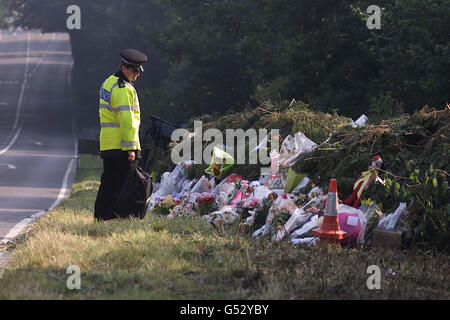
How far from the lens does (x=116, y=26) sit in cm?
5091

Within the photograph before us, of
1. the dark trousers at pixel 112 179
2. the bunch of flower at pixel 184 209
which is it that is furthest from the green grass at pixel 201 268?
the bunch of flower at pixel 184 209

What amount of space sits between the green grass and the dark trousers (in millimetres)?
935

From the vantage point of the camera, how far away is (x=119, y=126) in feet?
32.1

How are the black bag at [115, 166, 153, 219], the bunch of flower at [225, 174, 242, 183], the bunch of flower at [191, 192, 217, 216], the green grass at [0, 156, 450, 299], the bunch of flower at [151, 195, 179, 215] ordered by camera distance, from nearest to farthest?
the green grass at [0, 156, 450, 299] → the black bag at [115, 166, 153, 219] → the bunch of flower at [191, 192, 217, 216] → the bunch of flower at [225, 174, 242, 183] → the bunch of flower at [151, 195, 179, 215]

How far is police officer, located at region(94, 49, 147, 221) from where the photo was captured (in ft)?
31.4

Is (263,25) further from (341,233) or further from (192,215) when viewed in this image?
(341,233)

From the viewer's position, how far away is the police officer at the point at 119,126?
959 centimetres

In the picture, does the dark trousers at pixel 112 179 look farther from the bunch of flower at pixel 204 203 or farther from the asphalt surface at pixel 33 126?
the asphalt surface at pixel 33 126

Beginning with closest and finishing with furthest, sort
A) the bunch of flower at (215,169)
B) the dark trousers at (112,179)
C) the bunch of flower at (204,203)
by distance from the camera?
the dark trousers at (112,179)
the bunch of flower at (204,203)
the bunch of flower at (215,169)

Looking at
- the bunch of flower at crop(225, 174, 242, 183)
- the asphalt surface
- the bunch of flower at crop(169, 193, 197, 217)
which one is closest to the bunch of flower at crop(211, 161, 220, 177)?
the bunch of flower at crop(225, 174, 242, 183)

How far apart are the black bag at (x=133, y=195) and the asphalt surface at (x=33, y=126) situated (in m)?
2.56

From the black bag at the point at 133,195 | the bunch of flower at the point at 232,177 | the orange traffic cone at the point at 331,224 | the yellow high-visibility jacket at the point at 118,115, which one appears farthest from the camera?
the bunch of flower at the point at 232,177

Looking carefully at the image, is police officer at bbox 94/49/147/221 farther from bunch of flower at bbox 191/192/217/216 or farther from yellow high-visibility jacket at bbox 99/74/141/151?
bunch of flower at bbox 191/192/217/216

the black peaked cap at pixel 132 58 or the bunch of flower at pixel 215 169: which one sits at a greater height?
the black peaked cap at pixel 132 58
